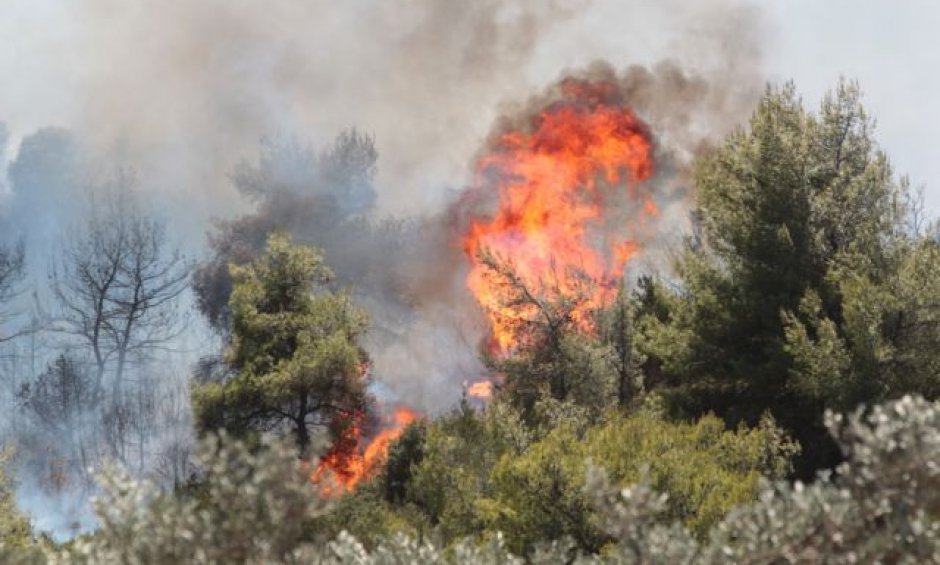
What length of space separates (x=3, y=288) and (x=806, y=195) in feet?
138

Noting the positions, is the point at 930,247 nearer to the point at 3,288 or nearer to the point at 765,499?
the point at 765,499

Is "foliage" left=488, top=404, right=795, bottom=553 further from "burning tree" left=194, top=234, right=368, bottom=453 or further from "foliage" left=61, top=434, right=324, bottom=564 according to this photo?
"burning tree" left=194, top=234, right=368, bottom=453

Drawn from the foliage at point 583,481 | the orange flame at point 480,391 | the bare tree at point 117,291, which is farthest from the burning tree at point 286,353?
the bare tree at point 117,291

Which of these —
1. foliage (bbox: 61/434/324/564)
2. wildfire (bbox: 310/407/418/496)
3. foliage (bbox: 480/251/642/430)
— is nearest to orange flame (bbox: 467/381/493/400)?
wildfire (bbox: 310/407/418/496)

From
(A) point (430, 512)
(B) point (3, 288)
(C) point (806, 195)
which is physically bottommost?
(A) point (430, 512)

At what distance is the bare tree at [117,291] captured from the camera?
48.4m

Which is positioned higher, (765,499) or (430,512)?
(430,512)

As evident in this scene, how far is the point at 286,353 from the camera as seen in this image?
3097 centimetres

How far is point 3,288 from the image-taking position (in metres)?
49.2

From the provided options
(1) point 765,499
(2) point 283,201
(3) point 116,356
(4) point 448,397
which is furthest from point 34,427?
(1) point 765,499

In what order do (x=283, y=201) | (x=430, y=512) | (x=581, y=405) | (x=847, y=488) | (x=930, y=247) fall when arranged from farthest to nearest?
(x=283, y=201)
(x=581, y=405)
(x=430, y=512)
(x=930, y=247)
(x=847, y=488)

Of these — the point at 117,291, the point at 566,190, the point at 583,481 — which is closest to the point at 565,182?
the point at 566,190

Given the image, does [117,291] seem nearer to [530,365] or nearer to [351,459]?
[351,459]

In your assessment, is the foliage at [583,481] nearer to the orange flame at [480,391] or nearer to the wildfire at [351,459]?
the wildfire at [351,459]
